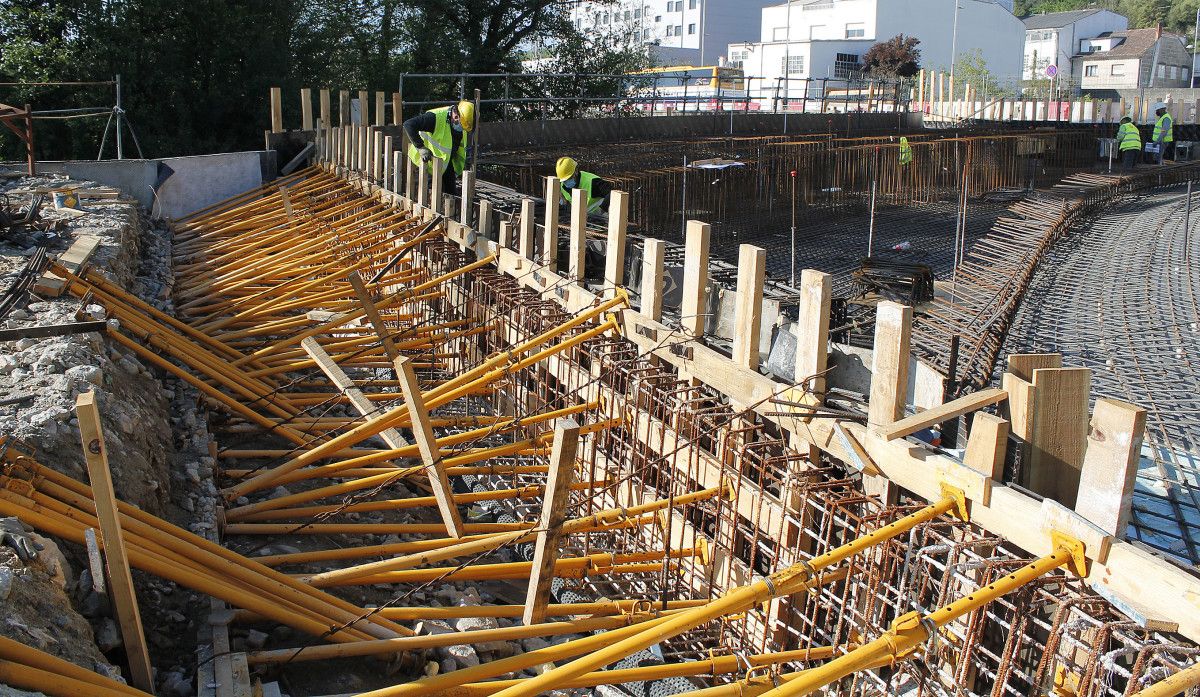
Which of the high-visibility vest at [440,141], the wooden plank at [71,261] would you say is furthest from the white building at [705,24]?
the wooden plank at [71,261]

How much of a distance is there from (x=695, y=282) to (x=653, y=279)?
47 centimetres

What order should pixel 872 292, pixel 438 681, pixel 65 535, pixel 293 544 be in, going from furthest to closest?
pixel 872 292 → pixel 293 544 → pixel 65 535 → pixel 438 681

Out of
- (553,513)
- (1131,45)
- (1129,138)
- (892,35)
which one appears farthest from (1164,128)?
(1131,45)

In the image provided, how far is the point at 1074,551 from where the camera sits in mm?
3826

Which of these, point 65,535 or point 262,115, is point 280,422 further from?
point 262,115

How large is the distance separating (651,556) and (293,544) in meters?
2.27

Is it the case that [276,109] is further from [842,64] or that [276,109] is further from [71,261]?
[842,64]

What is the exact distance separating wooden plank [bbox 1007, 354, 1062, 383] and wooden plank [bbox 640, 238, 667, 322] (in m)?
2.87

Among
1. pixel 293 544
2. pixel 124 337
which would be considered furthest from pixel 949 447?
pixel 124 337

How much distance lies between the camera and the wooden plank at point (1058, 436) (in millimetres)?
4383

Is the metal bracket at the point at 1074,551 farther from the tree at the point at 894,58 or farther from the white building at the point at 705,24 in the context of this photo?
the white building at the point at 705,24

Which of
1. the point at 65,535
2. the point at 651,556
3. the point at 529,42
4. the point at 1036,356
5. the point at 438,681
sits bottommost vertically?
the point at 651,556

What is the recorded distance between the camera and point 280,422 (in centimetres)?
785

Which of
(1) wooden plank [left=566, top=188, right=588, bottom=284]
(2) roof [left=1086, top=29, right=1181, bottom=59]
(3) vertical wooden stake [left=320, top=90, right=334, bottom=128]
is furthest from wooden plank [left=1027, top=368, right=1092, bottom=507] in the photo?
(2) roof [left=1086, top=29, right=1181, bottom=59]
